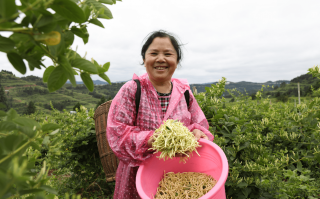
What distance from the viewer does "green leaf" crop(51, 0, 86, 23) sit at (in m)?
0.38

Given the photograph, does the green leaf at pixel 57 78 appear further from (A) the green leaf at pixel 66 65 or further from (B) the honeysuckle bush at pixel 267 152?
(B) the honeysuckle bush at pixel 267 152

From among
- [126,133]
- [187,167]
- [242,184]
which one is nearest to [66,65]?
[126,133]

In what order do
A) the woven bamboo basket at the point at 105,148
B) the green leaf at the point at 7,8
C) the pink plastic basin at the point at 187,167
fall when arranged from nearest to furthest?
the green leaf at the point at 7,8 < the pink plastic basin at the point at 187,167 < the woven bamboo basket at the point at 105,148

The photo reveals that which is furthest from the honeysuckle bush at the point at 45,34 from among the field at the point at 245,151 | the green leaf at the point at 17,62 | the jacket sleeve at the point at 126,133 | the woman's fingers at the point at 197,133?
the woman's fingers at the point at 197,133

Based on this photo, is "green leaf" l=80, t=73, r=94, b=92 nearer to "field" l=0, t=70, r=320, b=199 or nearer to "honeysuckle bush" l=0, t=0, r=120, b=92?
"honeysuckle bush" l=0, t=0, r=120, b=92

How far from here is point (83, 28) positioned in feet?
1.85

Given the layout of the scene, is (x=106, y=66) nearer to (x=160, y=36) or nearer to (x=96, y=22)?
(x=96, y=22)

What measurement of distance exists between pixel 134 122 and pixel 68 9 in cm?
147

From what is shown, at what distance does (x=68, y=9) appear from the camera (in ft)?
1.31

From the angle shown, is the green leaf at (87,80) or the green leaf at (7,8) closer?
the green leaf at (7,8)

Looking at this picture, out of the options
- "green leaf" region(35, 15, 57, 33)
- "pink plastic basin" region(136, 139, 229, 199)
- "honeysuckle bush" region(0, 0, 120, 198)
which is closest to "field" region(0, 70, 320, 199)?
"pink plastic basin" region(136, 139, 229, 199)

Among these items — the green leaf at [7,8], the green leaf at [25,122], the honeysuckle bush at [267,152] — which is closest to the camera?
the green leaf at [7,8]

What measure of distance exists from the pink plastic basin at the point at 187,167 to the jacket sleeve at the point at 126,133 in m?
0.12

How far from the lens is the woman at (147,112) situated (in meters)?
1.59
